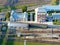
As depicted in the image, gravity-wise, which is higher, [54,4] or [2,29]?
[54,4]

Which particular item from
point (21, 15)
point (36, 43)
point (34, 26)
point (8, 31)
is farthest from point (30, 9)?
point (36, 43)

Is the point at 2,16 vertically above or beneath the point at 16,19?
above

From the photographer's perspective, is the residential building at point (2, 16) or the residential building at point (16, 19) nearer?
the residential building at point (16, 19)

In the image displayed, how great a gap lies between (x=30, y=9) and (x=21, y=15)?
1.16m

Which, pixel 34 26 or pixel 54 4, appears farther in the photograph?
pixel 54 4

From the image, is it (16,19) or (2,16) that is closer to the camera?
(16,19)

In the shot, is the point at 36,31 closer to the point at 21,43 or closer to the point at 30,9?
the point at 21,43

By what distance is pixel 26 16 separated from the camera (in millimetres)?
11062

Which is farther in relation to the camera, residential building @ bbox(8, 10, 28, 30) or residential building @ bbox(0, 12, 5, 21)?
residential building @ bbox(0, 12, 5, 21)

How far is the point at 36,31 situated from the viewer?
9.59 m

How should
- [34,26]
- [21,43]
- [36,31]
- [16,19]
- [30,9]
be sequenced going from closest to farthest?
[21,43] < [36,31] < [34,26] < [16,19] < [30,9]

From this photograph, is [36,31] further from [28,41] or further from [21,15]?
[21,15]

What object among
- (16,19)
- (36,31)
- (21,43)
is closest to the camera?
(21,43)

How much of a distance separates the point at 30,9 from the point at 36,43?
3.77 m
